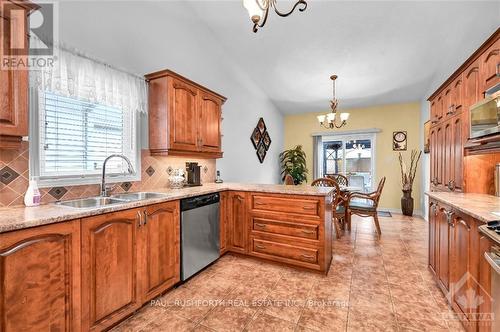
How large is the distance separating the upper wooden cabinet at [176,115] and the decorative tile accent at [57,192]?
2.89 ft

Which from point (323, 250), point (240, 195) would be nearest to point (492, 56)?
point (323, 250)

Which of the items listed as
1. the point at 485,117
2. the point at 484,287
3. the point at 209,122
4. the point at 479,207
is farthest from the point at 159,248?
the point at 485,117

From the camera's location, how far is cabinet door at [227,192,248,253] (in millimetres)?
2670

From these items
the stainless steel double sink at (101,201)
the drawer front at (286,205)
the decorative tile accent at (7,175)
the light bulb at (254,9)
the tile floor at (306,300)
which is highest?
the light bulb at (254,9)

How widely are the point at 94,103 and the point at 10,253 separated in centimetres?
147

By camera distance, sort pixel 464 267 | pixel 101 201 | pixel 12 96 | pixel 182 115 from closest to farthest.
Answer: pixel 12 96 → pixel 464 267 → pixel 101 201 → pixel 182 115

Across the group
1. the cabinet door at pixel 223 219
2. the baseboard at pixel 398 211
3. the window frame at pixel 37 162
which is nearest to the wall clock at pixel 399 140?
the baseboard at pixel 398 211

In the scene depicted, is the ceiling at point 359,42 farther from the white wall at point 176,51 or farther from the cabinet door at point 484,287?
the cabinet door at point 484,287

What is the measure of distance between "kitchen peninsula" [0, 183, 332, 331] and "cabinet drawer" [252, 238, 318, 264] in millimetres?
10

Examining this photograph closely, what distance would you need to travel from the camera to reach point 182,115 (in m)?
2.55

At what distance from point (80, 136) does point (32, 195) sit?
0.68 meters

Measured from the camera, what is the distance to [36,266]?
45.5 inches

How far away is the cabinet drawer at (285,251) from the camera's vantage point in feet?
7.59

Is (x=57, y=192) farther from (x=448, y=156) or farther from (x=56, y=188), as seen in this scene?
(x=448, y=156)
